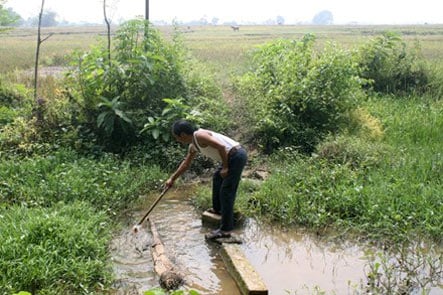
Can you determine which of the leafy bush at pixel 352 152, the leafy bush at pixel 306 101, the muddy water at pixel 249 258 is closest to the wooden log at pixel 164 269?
the muddy water at pixel 249 258

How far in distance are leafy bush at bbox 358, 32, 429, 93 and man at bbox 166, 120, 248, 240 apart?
738 centimetres

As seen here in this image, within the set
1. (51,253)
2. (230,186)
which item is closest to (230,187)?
(230,186)

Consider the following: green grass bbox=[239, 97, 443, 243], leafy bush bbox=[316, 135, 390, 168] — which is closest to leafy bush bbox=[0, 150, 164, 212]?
green grass bbox=[239, 97, 443, 243]

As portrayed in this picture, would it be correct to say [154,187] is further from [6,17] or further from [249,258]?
[6,17]

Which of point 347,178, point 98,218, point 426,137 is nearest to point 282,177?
point 347,178

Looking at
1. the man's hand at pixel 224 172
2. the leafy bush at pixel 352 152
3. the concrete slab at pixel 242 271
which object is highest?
the man's hand at pixel 224 172

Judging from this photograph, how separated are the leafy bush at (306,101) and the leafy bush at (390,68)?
9.43ft

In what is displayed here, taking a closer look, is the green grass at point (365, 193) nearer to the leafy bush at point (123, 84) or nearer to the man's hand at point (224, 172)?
the man's hand at point (224, 172)

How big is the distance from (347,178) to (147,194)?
107 inches

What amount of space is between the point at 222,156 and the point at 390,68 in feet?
26.9

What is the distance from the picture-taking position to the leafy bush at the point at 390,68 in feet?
38.0

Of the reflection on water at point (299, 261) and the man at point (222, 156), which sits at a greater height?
the man at point (222, 156)

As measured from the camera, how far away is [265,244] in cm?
531

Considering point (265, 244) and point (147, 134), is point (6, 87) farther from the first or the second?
point (265, 244)
